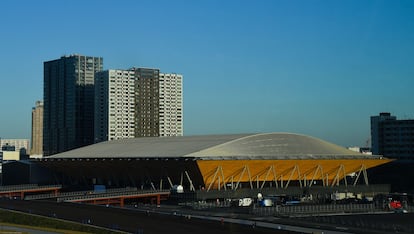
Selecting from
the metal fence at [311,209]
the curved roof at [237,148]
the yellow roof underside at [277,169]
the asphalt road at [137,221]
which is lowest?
the metal fence at [311,209]

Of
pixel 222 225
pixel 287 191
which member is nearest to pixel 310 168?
pixel 287 191

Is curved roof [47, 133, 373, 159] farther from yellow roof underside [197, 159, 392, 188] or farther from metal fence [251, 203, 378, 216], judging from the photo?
metal fence [251, 203, 378, 216]

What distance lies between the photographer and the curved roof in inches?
4875

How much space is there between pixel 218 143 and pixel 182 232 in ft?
212

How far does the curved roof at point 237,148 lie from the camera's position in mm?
123812

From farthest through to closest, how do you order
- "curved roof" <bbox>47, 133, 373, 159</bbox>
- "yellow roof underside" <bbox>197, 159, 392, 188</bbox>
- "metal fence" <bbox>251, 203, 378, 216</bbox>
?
1. "curved roof" <bbox>47, 133, 373, 159</bbox>
2. "yellow roof underside" <bbox>197, 159, 392, 188</bbox>
3. "metal fence" <bbox>251, 203, 378, 216</bbox>

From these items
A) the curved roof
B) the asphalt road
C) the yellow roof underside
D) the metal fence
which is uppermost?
the curved roof

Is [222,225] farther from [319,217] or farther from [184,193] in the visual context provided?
[184,193]

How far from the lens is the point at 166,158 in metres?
122

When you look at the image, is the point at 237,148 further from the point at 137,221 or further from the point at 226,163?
the point at 137,221

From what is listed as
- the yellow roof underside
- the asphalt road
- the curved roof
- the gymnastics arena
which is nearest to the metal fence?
the asphalt road

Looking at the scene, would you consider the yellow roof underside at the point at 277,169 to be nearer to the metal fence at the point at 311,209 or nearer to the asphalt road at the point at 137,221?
the metal fence at the point at 311,209

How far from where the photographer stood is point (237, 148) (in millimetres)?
126188

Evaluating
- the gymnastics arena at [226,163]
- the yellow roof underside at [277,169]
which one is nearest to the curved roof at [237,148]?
the gymnastics arena at [226,163]
